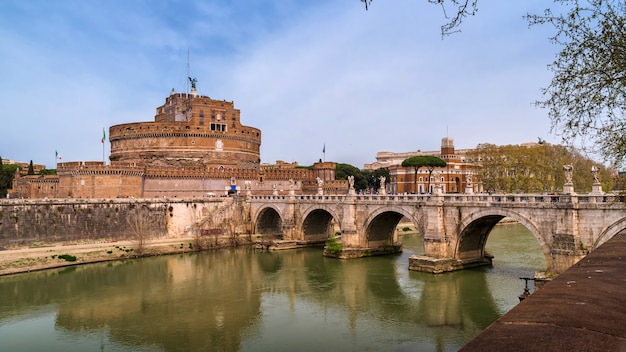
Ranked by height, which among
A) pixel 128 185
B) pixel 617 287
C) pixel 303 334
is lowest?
pixel 303 334

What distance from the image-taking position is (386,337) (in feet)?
58.5

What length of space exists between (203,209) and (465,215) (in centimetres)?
2698

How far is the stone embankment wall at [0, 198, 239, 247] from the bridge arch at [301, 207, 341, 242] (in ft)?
25.4

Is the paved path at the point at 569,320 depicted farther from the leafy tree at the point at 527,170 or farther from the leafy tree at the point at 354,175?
the leafy tree at the point at 354,175

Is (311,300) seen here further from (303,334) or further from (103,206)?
(103,206)

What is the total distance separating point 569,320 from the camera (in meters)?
4.47

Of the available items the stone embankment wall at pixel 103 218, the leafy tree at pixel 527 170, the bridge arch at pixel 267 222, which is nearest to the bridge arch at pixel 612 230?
the bridge arch at pixel 267 222

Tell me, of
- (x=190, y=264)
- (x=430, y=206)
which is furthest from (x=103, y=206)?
(x=430, y=206)

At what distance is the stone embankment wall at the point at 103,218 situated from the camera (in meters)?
36.3

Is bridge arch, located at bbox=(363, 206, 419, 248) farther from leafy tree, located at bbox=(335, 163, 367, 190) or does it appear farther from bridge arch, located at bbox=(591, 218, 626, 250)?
leafy tree, located at bbox=(335, 163, 367, 190)

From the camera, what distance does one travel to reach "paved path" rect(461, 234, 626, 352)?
12.8 feet

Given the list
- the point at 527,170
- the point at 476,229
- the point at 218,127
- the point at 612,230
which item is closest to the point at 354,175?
the point at 218,127

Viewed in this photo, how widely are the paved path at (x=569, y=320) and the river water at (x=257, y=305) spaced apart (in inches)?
450

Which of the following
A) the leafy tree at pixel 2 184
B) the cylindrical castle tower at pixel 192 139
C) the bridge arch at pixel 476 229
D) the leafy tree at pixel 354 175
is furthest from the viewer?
the leafy tree at pixel 354 175
